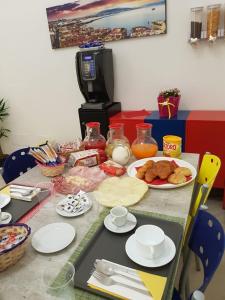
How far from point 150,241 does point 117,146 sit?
74cm

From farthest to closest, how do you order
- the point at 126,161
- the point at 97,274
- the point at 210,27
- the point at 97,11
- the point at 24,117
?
the point at 24,117, the point at 97,11, the point at 210,27, the point at 126,161, the point at 97,274

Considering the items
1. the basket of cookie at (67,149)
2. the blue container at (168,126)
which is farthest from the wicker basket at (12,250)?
the blue container at (168,126)

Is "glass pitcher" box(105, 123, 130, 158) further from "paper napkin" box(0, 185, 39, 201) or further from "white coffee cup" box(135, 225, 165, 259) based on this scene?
"white coffee cup" box(135, 225, 165, 259)

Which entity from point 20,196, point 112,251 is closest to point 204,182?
point 112,251

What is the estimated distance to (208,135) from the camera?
208cm

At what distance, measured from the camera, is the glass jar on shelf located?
139 cm

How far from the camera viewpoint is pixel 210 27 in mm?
2086

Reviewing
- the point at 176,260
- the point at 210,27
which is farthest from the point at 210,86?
the point at 176,260

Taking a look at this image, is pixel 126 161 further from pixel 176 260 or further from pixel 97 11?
pixel 97 11

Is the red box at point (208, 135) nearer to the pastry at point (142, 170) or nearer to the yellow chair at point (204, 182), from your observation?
the yellow chair at point (204, 182)

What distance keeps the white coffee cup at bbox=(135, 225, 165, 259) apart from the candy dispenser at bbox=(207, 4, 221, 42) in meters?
1.94

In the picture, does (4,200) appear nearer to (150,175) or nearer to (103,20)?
(150,175)

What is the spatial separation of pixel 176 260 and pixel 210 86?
6.60ft

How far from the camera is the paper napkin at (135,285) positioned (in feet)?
2.09
